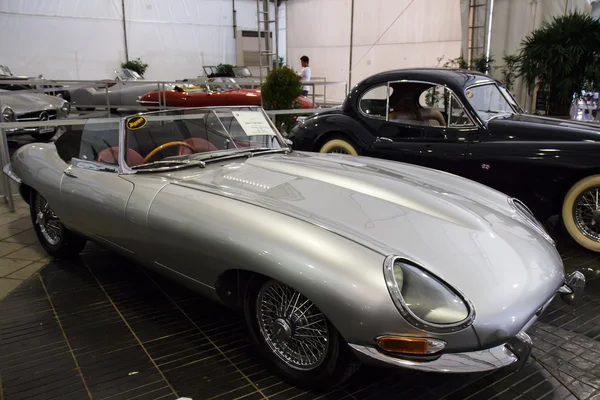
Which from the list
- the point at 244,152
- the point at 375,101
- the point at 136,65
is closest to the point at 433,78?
the point at 375,101

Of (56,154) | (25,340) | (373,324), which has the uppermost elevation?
(56,154)

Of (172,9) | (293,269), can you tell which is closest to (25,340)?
(293,269)

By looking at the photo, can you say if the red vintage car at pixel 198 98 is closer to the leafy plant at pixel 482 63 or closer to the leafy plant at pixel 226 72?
the leafy plant at pixel 482 63

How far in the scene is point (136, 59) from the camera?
1962 centimetres

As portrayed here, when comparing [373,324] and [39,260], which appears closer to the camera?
[373,324]

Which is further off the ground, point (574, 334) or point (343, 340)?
point (343, 340)

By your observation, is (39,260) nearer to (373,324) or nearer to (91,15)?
(373,324)

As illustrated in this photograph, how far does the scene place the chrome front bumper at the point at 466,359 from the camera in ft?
5.72

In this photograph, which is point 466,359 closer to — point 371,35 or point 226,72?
point 371,35

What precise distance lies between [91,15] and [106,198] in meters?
18.1

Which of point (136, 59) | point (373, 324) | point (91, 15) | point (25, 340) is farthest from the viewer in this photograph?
point (136, 59)

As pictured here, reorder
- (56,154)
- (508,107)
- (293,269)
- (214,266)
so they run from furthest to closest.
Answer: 1. (508,107)
2. (56,154)
3. (214,266)
4. (293,269)

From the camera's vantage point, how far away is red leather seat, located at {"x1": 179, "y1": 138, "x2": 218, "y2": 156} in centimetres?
315

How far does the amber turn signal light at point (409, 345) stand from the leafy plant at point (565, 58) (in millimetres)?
7621
